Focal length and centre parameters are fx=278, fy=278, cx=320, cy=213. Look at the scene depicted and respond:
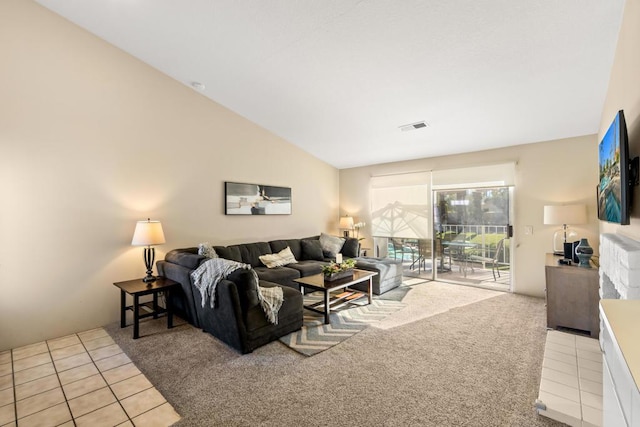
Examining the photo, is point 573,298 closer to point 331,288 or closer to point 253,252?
point 331,288

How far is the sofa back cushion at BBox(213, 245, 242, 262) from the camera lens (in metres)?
4.15

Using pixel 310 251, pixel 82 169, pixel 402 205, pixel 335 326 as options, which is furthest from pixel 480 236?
pixel 82 169

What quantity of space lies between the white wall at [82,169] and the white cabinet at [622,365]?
4310mm

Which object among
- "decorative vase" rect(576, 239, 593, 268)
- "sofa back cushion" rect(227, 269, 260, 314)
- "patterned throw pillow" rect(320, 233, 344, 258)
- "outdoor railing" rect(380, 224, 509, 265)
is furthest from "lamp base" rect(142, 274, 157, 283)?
"decorative vase" rect(576, 239, 593, 268)

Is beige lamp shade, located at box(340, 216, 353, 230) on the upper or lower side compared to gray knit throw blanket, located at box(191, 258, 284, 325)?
upper

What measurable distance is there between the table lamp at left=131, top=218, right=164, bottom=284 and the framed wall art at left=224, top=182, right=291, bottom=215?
129 cm

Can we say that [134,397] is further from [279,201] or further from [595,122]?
[595,122]

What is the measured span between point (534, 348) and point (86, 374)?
411 cm

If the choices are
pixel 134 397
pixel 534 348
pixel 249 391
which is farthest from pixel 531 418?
pixel 134 397

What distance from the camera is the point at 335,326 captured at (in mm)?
3262

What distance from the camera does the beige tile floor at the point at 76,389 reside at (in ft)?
6.14

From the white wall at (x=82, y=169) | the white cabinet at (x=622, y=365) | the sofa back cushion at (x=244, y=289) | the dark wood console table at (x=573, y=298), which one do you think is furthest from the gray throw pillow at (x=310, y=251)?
the white cabinet at (x=622, y=365)

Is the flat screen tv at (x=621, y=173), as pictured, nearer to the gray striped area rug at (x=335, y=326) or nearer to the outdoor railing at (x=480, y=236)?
the gray striped area rug at (x=335, y=326)

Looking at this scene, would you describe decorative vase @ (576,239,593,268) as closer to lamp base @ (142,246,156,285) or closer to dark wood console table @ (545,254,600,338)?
dark wood console table @ (545,254,600,338)
